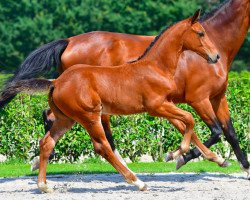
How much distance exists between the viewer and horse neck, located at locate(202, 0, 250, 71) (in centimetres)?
1007

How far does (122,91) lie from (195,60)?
177 centimetres

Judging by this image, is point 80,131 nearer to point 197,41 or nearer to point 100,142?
point 100,142

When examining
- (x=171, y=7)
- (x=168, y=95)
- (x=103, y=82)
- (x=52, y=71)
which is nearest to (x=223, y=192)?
(x=168, y=95)

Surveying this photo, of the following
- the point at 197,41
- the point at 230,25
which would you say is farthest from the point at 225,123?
the point at 197,41

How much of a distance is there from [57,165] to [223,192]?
392cm

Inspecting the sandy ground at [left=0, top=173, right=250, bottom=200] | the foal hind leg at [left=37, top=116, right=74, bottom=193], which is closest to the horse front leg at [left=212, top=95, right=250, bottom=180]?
the sandy ground at [left=0, top=173, right=250, bottom=200]

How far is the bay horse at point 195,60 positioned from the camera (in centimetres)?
980

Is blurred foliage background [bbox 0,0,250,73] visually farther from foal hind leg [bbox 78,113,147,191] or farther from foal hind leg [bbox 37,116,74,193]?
foal hind leg [bbox 78,113,147,191]

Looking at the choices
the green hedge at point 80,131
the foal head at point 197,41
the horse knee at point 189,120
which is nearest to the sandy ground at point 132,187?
the horse knee at point 189,120

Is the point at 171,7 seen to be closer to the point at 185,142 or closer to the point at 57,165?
the point at 57,165

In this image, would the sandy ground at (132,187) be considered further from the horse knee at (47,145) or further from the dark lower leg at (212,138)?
the horse knee at (47,145)

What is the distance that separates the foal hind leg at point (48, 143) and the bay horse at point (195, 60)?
889 millimetres

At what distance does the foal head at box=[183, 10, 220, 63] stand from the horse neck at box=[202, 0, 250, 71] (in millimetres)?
1485

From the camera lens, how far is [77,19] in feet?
103
